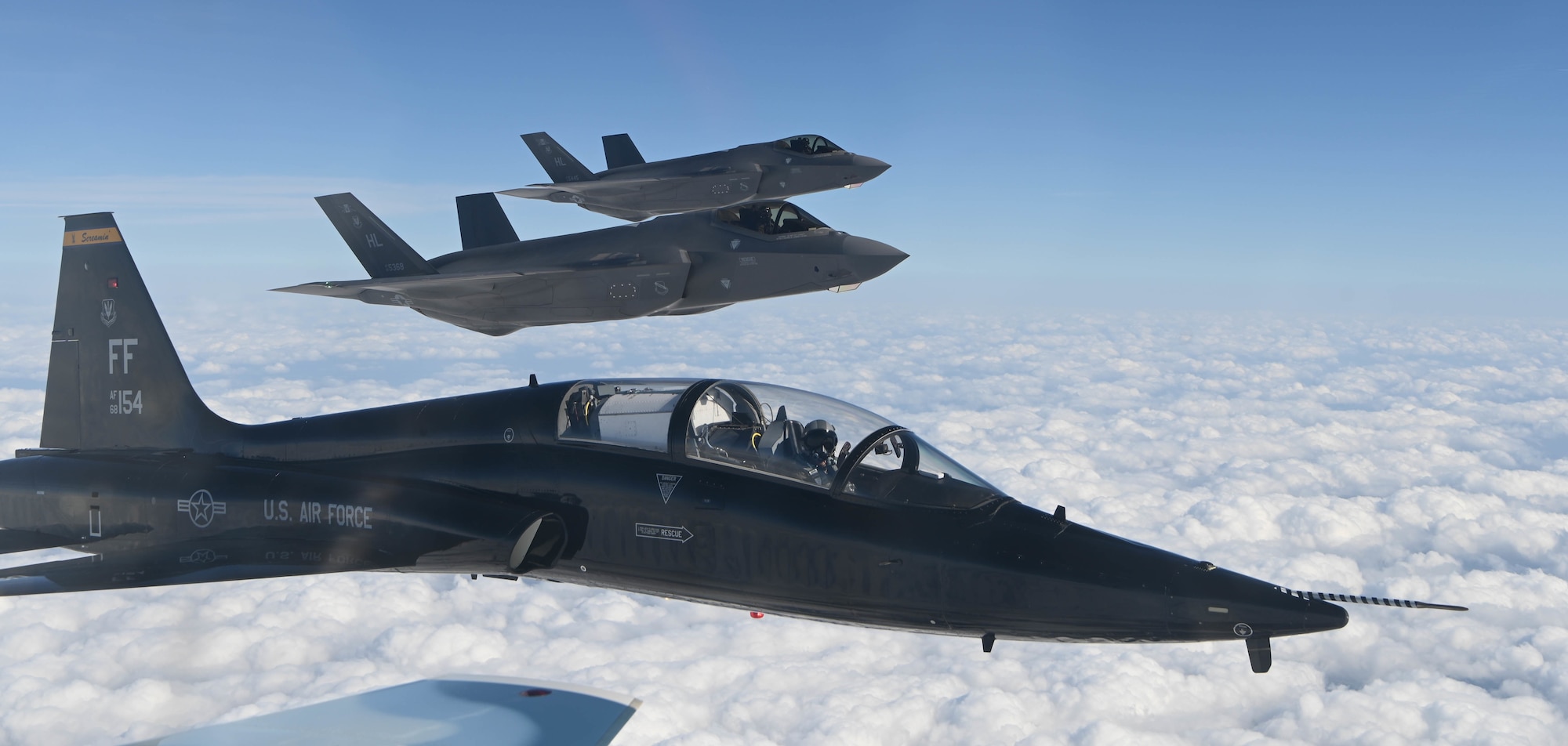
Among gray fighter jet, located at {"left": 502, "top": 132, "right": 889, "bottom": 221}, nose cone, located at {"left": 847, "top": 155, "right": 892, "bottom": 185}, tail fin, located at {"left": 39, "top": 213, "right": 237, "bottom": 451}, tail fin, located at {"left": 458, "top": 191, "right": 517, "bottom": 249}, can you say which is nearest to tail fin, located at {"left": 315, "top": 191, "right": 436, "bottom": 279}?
tail fin, located at {"left": 458, "top": 191, "right": 517, "bottom": 249}

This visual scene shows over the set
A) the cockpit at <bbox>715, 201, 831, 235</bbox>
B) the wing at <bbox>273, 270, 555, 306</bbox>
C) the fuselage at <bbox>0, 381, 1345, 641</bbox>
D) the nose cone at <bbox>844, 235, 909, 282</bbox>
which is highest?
the cockpit at <bbox>715, 201, 831, 235</bbox>

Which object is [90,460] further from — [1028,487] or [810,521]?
[1028,487]

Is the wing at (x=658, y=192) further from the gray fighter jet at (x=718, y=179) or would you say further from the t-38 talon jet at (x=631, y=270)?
the t-38 talon jet at (x=631, y=270)

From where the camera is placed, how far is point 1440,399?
590 ft

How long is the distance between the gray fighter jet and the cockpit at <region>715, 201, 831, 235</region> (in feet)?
10.1

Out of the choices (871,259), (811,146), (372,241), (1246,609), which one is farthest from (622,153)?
(1246,609)

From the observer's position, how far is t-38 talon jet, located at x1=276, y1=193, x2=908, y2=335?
15492mm

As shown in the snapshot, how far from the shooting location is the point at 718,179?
69.8 feet

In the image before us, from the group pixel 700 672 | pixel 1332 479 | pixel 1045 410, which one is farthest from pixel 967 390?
pixel 700 672

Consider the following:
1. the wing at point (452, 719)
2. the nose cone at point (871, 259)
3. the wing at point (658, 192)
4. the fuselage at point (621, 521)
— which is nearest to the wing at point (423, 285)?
the fuselage at point (621, 521)

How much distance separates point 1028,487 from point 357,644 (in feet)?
147

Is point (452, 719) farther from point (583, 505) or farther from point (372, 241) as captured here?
point (372, 241)

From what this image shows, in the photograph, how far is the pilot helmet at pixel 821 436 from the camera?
738 centimetres

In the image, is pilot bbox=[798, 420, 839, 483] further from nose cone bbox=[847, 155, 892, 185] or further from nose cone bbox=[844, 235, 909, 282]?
nose cone bbox=[847, 155, 892, 185]
